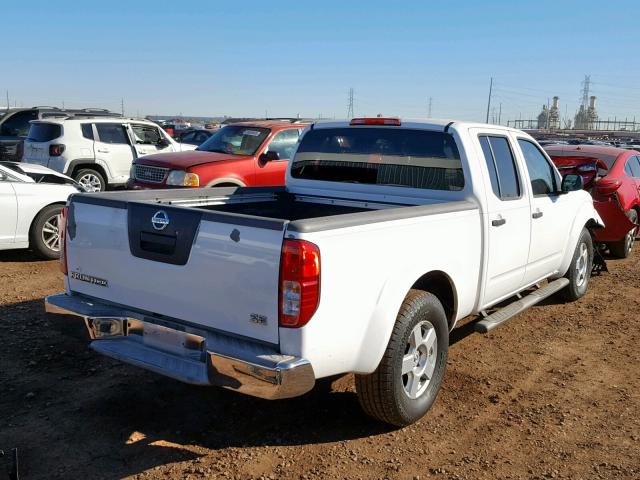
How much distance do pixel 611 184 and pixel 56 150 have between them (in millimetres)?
10160

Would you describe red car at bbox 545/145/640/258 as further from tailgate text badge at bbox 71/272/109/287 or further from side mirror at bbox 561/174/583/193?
tailgate text badge at bbox 71/272/109/287

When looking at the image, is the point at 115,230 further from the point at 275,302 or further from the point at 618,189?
the point at 618,189

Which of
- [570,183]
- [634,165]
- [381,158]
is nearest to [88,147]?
[381,158]

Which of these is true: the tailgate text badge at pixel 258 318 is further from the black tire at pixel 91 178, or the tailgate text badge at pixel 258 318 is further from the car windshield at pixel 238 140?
the black tire at pixel 91 178

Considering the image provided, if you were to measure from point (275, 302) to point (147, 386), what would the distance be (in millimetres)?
1851

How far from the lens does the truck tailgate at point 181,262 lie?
3.16 m

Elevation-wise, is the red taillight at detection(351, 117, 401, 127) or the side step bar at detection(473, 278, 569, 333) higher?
the red taillight at detection(351, 117, 401, 127)

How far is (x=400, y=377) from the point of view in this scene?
147 inches

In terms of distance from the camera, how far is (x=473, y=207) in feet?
14.6

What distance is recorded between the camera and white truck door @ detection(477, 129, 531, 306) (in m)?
4.72

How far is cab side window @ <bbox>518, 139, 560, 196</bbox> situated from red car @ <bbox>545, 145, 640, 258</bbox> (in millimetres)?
2538

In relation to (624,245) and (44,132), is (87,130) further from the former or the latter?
(624,245)

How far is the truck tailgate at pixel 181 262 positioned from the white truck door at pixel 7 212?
4.28 meters

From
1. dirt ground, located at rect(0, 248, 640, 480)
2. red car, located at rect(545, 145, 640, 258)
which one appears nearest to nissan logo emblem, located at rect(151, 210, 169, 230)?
dirt ground, located at rect(0, 248, 640, 480)
